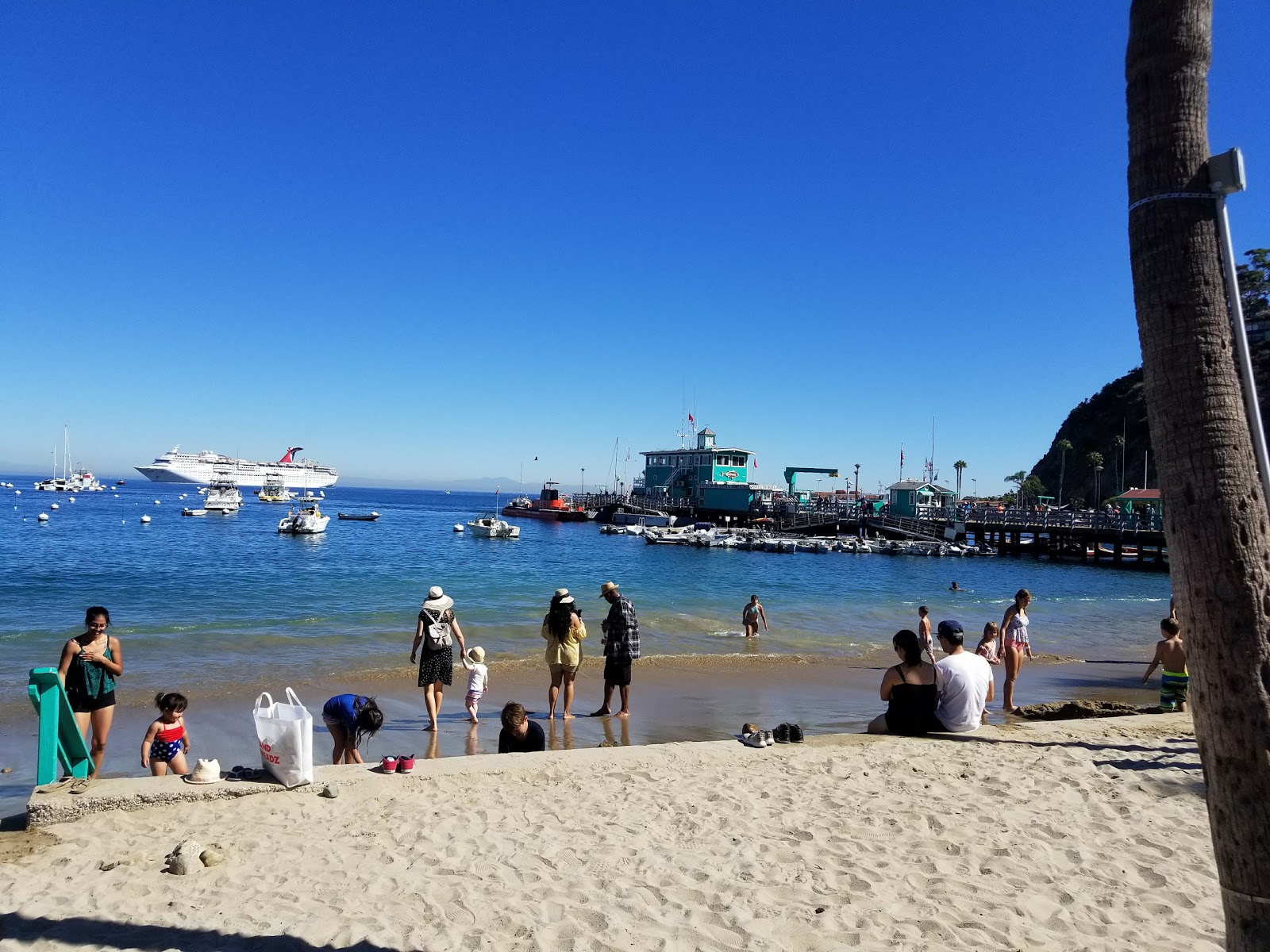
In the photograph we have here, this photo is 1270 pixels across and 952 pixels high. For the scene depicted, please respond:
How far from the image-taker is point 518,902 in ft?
14.6

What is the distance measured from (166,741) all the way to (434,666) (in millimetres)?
2894

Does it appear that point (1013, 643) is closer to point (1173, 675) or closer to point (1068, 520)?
point (1173, 675)

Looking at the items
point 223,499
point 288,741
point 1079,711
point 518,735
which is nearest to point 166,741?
point 288,741

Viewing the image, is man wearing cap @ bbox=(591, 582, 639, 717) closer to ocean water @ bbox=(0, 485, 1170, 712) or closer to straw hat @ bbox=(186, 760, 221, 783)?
straw hat @ bbox=(186, 760, 221, 783)

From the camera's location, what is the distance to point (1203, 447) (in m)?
2.52

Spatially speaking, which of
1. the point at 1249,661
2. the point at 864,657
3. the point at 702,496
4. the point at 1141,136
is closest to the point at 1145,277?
the point at 1141,136

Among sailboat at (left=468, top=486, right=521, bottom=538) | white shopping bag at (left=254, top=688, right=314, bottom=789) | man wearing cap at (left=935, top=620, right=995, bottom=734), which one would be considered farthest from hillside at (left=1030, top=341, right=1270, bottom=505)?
white shopping bag at (left=254, top=688, right=314, bottom=789)

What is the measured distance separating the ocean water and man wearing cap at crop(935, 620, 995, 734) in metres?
9.97

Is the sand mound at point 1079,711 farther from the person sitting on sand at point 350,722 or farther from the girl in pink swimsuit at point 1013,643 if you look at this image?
the person sitting on sand at point 350,722

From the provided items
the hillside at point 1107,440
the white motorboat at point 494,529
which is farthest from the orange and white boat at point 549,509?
the hillside at point 1107,440

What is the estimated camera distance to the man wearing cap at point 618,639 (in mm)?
9977

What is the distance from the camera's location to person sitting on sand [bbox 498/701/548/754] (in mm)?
7645

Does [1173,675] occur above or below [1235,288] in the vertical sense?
below

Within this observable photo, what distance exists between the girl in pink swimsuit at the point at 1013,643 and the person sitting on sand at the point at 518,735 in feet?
23.0
